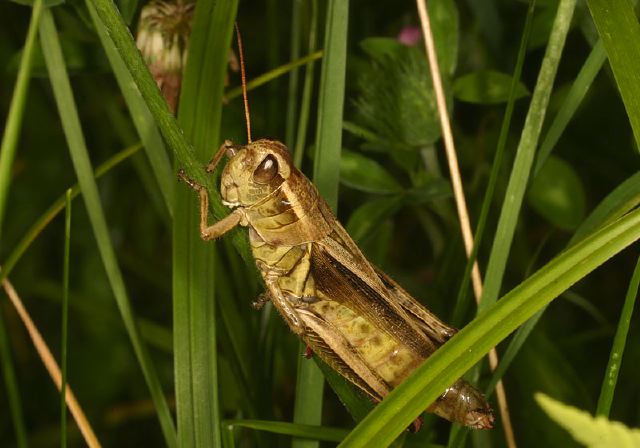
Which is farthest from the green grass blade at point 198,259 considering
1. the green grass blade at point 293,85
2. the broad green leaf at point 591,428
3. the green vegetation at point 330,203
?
the broad green leaf at point 591,428

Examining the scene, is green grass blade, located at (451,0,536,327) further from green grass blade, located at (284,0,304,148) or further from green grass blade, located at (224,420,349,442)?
green grass blade, located at (284,0,304,148)

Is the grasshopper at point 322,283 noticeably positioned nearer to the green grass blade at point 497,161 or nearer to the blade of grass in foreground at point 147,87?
the green grass blade at point 497,161

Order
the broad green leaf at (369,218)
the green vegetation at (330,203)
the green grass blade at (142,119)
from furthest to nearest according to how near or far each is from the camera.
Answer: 1. the broad green leaf at (369,218)
2. the green grass blade at (142,119)
3. the green vegetation at (330,203)

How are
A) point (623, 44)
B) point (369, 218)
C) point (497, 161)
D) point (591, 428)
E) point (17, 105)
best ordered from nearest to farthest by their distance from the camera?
1. point (591, 428)
2. point (17, 105)
3. point (623, 44)
4. point (497, 161)
5. point (369, 218)

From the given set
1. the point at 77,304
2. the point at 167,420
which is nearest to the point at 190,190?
the point at 167,420

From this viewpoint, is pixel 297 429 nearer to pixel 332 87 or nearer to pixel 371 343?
pixel 371 343

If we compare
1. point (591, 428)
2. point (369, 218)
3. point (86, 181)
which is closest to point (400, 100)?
point (369, 218)
